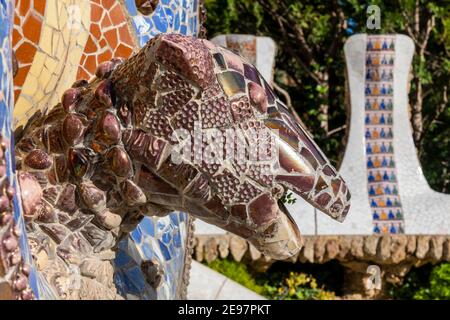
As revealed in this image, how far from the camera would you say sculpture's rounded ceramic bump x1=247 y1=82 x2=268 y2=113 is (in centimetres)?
173

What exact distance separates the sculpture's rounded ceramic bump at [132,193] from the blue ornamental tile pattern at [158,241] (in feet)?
1.19

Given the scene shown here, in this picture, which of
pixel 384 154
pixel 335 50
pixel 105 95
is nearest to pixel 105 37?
pixel 105 95

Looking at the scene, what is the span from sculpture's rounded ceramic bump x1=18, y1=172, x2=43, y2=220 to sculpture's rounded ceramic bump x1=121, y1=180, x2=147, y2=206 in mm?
161

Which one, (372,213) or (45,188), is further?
(372,213)

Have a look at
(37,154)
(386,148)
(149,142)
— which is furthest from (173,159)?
(386,148)

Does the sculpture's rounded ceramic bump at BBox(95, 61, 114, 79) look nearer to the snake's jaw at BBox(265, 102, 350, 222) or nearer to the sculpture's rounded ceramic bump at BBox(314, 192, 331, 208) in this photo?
the snake's jaw at BBox(265, 102, 350, 222)

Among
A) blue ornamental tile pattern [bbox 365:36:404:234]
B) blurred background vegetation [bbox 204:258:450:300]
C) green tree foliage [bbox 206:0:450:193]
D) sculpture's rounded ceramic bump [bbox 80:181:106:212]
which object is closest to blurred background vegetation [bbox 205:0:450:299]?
green tree foliage [bbox 206:0:450:193]

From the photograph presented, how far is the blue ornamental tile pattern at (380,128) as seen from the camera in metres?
6.00

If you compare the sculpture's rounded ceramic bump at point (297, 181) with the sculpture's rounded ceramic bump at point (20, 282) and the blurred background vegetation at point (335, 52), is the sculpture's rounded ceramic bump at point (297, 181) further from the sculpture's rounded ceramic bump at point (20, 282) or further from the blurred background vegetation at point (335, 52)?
the blurred background vegetation at point (335, 52)

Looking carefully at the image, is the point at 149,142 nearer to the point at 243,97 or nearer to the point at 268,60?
the point at 243,97
